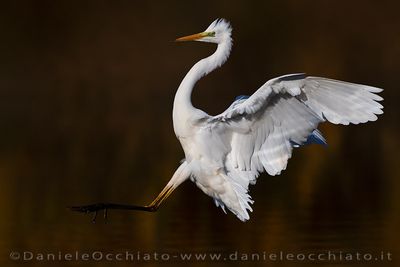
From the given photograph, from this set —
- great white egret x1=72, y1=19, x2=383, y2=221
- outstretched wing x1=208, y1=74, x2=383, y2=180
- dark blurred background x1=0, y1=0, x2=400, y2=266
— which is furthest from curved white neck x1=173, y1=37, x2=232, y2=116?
dark blurred background x1=0, y1=0, x2=400, y2=266

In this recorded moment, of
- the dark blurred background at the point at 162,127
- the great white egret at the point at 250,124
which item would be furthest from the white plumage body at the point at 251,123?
the dark blurred background at the point at 162,127

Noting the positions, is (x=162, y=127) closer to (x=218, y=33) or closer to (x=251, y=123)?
(x=218, y=33)

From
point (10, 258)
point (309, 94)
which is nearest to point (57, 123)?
point (10, 258)

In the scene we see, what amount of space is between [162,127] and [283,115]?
9344 millimetres

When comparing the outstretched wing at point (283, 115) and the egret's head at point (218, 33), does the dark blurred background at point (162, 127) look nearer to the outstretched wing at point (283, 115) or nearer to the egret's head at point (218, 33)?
the outstretched wing at point (283, 115)

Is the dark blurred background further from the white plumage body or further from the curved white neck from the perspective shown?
the curved white neck

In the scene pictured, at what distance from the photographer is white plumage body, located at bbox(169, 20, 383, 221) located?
21.5ft

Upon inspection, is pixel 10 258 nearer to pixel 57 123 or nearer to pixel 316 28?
pixel 57 123

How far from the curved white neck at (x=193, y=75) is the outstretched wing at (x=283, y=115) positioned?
219 millimetres

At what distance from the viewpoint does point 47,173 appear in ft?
39.7

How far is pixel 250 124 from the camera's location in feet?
22.7

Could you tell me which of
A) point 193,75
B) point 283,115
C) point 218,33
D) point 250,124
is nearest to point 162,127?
point 218,33

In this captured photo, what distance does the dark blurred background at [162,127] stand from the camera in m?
8.88

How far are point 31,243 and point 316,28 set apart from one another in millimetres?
12893
